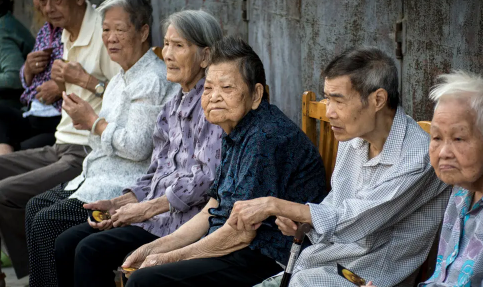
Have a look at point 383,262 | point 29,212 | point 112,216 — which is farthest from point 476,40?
point 29,212

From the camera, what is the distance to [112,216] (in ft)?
12.3

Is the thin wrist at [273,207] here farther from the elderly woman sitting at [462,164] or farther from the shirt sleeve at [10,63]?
the shirt sleeve at [10,63]

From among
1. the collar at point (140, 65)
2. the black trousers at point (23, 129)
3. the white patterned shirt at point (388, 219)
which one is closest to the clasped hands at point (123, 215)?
the collar at point (140, 65)

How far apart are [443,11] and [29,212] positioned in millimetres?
2709

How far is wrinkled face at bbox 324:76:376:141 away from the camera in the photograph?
2590 millimetres

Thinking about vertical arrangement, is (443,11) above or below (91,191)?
above

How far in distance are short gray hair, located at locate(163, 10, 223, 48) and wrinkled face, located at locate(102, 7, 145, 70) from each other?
1.95ft

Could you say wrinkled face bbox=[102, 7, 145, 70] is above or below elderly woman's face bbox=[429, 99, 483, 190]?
above

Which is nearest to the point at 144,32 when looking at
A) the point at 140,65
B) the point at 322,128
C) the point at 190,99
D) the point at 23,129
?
the point at 140,65

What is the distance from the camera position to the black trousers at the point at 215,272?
9.52ft

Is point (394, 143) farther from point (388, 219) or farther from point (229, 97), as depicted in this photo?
point (229, 97)

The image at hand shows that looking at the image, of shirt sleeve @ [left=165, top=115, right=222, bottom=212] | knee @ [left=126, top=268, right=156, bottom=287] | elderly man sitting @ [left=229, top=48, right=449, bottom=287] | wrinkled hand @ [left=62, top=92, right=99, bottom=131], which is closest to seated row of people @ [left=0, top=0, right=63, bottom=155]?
wrinkled hand @ [left=62, top=92, right=99, bottom=131]

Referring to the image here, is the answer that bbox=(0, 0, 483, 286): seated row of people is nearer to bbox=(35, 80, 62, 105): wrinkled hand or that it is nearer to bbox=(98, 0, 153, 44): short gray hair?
bbox=(98, 0, 153, 44): short gray hair

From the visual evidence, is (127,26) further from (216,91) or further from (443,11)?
(443,11)
